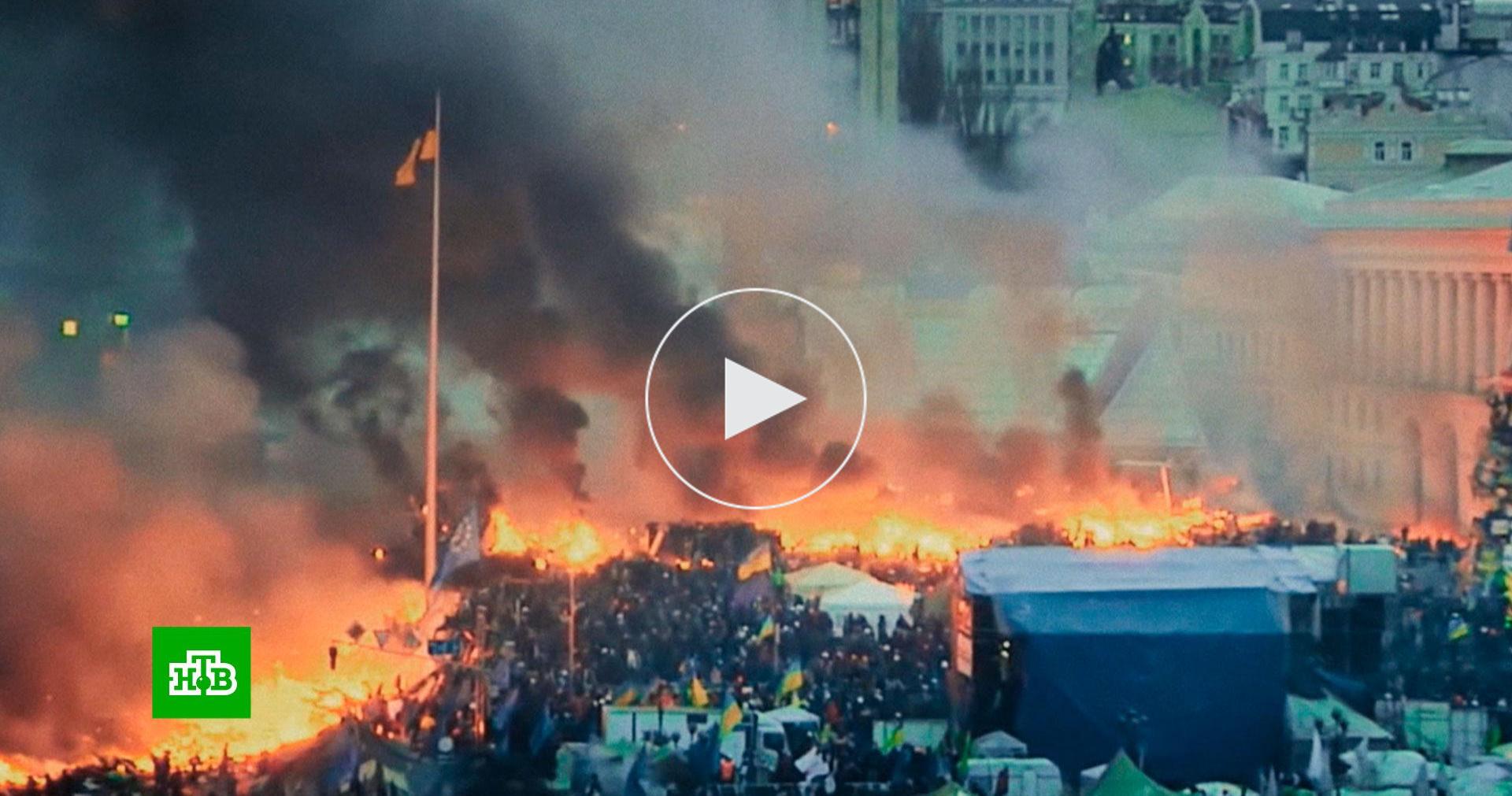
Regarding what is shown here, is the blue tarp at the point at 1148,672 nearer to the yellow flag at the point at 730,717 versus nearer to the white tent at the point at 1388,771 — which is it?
the white tent at the point at 1388,771

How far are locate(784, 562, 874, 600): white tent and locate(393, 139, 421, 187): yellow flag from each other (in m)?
1.24

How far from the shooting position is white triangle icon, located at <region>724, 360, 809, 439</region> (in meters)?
4.61

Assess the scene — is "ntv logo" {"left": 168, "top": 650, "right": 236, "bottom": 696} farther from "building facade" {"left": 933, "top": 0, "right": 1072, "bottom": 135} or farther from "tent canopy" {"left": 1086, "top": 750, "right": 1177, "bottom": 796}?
"building facade" {"left": 933, "top": 0, "right": 1072, "bottom": 135}

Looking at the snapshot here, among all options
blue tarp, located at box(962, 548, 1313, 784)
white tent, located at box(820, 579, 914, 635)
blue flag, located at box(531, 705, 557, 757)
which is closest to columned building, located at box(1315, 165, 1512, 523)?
blue tarp, located at box(962, 548, 1313, 784)

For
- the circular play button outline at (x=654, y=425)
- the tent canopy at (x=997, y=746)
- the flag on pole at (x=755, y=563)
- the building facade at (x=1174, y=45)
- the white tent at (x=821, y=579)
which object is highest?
the building facade at (x=1174, y=45)

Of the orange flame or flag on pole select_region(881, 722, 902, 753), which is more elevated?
the orange flame

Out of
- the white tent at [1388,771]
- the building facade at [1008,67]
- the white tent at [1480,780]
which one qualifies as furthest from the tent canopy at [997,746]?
the building facade at [1008,67]

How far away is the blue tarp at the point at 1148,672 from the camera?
4547 millimetres

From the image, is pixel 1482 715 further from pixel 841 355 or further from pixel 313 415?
pixel 313 415

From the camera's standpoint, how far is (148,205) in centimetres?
471

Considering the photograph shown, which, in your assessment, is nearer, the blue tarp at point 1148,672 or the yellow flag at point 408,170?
the blue tarp at point 1148,672

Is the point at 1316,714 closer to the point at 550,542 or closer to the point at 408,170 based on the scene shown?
the point at 550,542

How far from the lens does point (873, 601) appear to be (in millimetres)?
4625

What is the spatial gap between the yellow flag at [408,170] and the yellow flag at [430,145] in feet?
0.03
